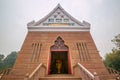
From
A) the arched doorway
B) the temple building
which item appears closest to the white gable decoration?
the temple building

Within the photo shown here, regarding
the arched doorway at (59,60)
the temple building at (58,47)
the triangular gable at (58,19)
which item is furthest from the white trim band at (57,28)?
the arched doorway at (59,60)

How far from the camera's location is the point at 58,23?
11.4 meters

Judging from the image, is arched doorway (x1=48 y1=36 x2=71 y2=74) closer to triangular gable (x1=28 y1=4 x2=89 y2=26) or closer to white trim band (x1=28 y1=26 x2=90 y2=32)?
white trim band (x1=28 y1=26 x2=90 y2=32)

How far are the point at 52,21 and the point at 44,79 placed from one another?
20.5ft

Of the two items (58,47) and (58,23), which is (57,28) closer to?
Result: (58,23)

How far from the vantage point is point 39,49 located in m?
9.53

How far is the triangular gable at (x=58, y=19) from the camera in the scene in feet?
37.0

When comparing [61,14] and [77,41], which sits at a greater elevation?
[61,14]

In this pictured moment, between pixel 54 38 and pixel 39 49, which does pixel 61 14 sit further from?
pixel 39 49

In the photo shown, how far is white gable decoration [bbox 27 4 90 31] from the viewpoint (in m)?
10.8

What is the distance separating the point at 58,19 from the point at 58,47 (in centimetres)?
294

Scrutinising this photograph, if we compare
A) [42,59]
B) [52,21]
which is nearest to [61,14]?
[52,21]

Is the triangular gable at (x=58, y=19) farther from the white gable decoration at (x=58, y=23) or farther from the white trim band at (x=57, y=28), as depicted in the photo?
the white trim band at (x=57, y=28)

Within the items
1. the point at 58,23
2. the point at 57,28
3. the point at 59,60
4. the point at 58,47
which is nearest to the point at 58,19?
the point at 58,23
